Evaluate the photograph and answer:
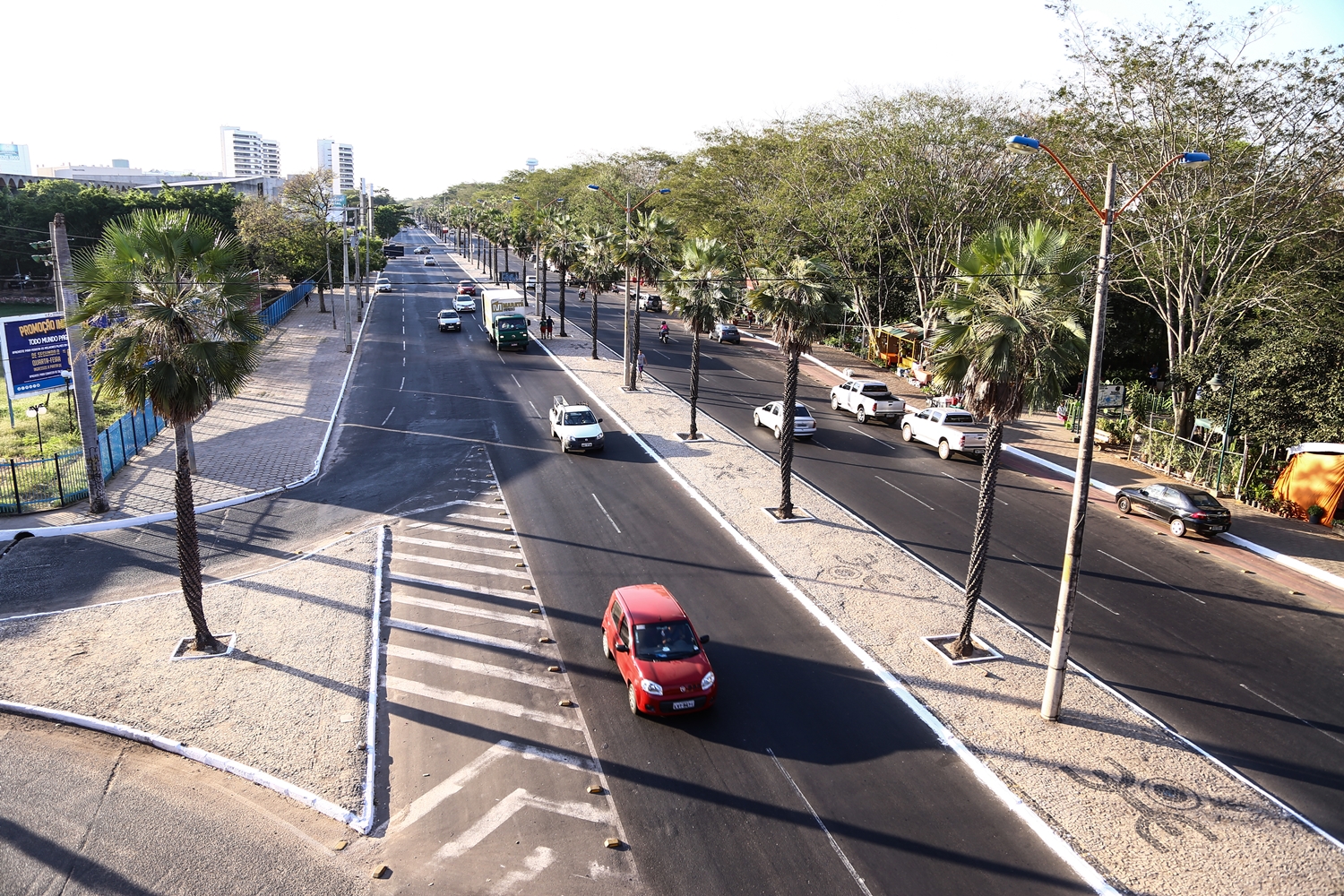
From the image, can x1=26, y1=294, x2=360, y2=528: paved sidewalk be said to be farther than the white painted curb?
Yes

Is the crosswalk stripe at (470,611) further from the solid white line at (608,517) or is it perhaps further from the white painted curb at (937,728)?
the white painted curb at (937,728)

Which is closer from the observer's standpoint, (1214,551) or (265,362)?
(1214,551)

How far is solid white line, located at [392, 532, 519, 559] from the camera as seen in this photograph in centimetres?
2122

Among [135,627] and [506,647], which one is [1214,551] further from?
[135,627]

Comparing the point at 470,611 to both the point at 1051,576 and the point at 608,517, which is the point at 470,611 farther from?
the point at 1051,576

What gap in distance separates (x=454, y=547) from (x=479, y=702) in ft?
24.9

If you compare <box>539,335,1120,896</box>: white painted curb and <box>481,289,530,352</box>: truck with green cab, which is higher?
<box>481,289,530,352</box>: truck with green cab

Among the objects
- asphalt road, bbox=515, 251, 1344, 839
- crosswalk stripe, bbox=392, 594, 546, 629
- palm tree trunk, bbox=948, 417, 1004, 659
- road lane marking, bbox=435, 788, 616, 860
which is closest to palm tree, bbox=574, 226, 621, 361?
asphalt road, bbox=515, 251, 1344, 839

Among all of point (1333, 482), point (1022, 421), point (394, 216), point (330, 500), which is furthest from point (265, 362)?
point (394, 216)

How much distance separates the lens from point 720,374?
47219mm

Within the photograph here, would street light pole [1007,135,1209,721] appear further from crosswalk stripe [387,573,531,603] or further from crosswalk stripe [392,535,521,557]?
crosswalk stripe [392,535,521,557]

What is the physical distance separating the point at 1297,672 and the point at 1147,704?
3978 mm

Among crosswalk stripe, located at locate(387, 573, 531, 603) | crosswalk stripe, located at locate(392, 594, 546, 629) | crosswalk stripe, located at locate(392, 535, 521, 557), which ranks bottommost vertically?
crosswalk stripe, located at locate(392, 594, 546, 629)

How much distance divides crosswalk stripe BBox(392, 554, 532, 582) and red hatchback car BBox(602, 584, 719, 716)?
175 inches
